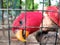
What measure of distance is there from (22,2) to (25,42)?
0.67 ft

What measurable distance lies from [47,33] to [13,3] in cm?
23

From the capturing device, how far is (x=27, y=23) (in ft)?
2.37

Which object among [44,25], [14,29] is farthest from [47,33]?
[14,29]

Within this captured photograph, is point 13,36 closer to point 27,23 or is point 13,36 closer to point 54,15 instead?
point 27,23

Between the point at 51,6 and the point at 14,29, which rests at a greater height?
the point at 51,6

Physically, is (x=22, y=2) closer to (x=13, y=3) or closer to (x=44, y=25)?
(x=13, y=3)

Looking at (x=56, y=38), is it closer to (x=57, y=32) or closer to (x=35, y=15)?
(x=57, y=32)

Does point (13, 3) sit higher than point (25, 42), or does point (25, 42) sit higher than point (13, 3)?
point (13, 3)

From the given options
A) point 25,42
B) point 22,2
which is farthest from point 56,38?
point 22,2

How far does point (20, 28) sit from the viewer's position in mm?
710

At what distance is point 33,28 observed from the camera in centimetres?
74

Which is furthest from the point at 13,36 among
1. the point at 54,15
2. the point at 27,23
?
the point at 54,15

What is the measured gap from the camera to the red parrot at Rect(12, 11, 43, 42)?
0.71 meters

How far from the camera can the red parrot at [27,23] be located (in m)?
0.71
